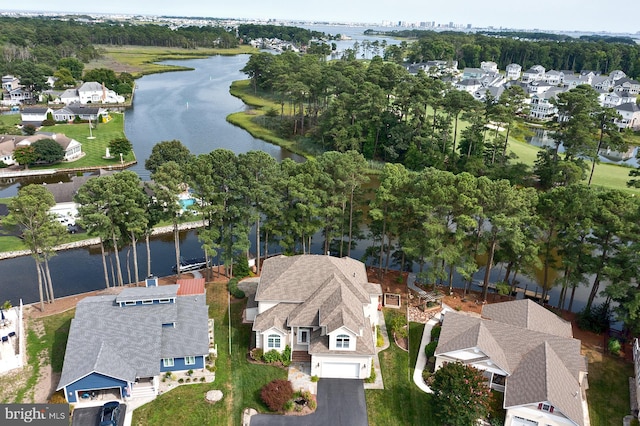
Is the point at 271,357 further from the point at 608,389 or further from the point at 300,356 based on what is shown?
the point at 608,389

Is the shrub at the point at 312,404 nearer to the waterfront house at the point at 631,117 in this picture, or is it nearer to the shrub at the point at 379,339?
the shrub at the point at 379,339

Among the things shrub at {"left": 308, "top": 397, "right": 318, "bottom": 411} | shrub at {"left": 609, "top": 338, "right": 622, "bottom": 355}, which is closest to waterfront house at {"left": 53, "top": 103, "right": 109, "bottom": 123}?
shrub at {"left": 308, "top": 397, "right": 318, "bottom": 411}

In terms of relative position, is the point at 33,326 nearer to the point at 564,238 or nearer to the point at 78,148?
the point at 564,238

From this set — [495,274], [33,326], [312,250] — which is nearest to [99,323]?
[33,326]

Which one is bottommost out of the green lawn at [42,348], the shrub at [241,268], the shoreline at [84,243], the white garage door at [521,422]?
the shoreline at [84,243]

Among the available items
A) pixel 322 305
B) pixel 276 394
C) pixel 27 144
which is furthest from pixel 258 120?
pixel 276 394

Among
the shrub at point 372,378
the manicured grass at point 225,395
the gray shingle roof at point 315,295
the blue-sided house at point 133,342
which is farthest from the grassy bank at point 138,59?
the shrub at point 372,378

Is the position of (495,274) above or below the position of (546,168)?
below
